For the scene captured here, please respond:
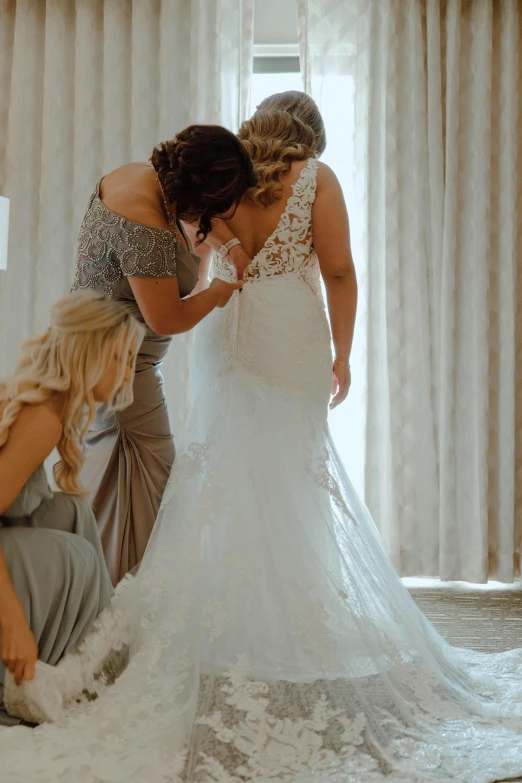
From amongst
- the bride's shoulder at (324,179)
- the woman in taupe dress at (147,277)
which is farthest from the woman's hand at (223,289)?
the bride's shoulder at (324,179)

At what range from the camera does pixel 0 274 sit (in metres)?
3.42

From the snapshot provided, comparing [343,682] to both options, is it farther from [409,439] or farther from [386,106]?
[386,106]

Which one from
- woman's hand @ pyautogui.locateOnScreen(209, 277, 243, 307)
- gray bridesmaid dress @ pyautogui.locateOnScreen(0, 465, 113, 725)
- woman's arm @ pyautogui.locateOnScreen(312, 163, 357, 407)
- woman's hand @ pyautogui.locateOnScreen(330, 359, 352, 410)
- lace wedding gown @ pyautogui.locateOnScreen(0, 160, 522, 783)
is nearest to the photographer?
lace wedding gown @ pyautogui.locateOnScreen(0, 160, 522, 783)

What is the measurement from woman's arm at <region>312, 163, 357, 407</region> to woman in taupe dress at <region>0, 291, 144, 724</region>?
1.95 feet

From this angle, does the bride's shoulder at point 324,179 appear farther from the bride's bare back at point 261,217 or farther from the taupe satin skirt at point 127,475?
the taupe satin skirt at point 127,475

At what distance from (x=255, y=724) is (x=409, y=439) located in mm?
1984

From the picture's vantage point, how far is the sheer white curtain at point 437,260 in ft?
10.9

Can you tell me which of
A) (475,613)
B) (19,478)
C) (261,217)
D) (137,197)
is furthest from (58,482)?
(475,613)

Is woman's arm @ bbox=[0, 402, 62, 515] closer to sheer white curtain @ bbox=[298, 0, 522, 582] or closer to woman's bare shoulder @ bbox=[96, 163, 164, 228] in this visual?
woman's bare shoulder @ bbox=[96, 163, 164, 228]

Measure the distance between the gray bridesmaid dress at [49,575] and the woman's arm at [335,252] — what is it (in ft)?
2.88

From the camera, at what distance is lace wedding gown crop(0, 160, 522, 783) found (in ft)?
4.80

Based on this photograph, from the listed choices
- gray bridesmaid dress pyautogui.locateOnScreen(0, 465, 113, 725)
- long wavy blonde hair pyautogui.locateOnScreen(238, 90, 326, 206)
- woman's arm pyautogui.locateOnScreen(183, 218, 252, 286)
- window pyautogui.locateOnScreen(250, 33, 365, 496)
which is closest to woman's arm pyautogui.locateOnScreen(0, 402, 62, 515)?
gray bridesmaid dress pyautogui.locateOnScreen(0, 465, 113, 725)

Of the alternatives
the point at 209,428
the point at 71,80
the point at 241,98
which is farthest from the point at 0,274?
the point at 209,428

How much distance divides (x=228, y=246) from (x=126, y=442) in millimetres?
589
